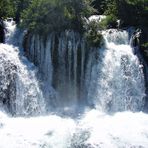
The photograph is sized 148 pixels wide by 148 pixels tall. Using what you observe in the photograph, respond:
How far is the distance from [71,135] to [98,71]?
500 centimetres

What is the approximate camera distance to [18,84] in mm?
24281

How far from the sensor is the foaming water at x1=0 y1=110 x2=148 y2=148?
21.3 metres

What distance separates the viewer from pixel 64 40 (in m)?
25.7

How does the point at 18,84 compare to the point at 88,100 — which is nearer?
the point at 18,84

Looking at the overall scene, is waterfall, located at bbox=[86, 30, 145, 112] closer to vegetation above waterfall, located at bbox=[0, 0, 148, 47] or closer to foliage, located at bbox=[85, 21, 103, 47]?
foliage, located at bbox=[85, 21, 103, 47]

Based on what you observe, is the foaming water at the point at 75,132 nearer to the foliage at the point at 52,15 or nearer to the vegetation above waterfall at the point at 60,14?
the vegetation above waterfall at the point at 60,14

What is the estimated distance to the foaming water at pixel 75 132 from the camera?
2128 centimetres

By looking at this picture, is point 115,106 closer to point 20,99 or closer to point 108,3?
point 20,99

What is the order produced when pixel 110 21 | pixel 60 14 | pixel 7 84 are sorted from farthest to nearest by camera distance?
pixel 110 21 < pixel 60 14 < pixel 7 84

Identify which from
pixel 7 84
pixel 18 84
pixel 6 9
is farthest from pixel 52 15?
pixel 7 84

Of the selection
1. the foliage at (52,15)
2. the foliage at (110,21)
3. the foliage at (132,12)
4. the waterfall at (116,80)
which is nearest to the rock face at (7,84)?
the foliage at (52,15)

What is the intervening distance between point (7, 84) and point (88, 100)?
174 inches

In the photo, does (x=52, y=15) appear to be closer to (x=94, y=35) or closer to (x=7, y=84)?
(x=94, y=35)

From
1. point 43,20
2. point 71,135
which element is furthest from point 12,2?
point 71,135
